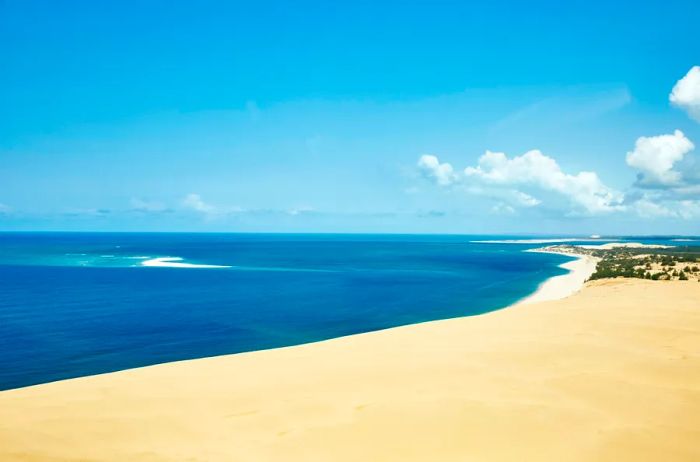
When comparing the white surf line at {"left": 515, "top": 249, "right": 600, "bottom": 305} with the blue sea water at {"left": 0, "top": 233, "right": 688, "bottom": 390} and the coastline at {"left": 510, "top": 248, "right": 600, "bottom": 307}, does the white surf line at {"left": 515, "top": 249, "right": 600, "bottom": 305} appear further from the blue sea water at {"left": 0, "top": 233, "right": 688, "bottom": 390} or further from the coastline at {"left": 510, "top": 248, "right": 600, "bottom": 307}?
the blue sea water at {"left": 0, "top": 233, "right": 688, "bottom": 390}

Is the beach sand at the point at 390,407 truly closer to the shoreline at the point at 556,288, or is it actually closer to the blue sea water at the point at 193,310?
the blue sea water at the point at 193,310

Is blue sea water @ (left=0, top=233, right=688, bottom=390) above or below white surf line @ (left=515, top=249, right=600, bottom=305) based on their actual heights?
below

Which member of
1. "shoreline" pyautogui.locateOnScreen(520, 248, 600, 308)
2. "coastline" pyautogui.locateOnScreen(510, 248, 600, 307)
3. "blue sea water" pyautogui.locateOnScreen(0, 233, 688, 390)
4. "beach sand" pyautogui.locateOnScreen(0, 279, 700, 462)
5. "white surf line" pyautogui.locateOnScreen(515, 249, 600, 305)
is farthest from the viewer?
"white surf line" pyautogui.locateOnScreen(515, 249, 600, 305)

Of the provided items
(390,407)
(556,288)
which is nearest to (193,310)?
(390,407)

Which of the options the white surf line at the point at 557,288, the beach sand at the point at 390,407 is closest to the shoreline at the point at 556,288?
the white surf line at the point at 557,288

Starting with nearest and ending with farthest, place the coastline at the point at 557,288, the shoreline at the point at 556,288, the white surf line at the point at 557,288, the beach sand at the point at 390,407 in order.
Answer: the beach sand at the point at 390,407
the shoreline at the point at 556,288
the coastline at the point at 557,288
the white surf line at the point at 557,288

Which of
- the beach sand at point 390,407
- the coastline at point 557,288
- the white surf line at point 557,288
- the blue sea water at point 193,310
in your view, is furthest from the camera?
the white surf line at point 557,288

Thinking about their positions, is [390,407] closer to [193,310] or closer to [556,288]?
[193,310]

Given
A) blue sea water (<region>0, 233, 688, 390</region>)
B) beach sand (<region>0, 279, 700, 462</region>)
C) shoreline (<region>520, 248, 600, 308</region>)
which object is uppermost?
beach sand (<region>0, 279, 700, 462</region>)

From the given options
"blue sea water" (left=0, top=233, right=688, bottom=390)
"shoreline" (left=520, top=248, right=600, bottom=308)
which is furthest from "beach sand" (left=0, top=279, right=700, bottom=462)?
"shoreline" (left=520, top=248, right=600, bottom=308)

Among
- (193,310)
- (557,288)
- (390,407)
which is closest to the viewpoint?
(390,407)
